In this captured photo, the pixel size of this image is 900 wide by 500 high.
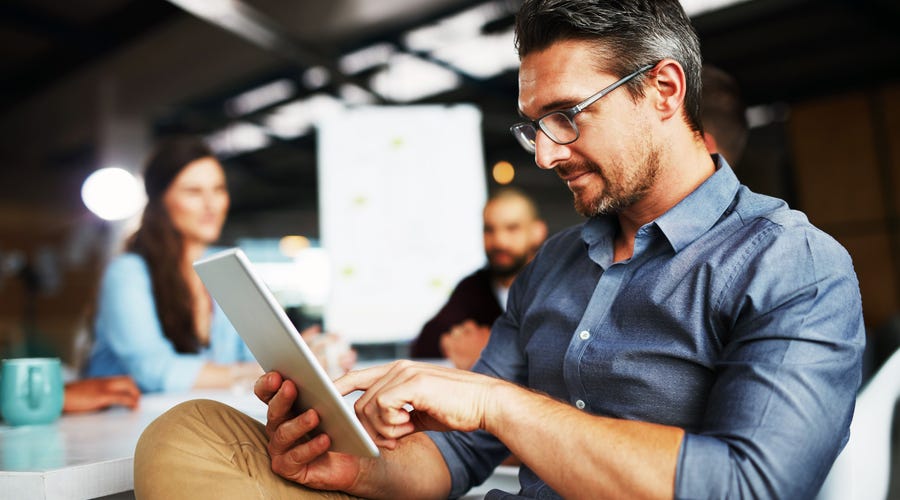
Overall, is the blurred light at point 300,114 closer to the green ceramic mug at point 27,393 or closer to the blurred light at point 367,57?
the blurred light at point 367,57

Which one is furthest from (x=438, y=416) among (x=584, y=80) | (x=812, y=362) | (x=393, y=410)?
(x=584, y=80)

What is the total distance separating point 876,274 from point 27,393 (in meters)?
7.69

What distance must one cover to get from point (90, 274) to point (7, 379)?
9.52m

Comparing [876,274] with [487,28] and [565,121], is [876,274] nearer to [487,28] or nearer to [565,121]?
[487,28]

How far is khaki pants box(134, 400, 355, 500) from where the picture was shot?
1020mm

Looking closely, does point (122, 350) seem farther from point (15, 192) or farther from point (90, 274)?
point (15, 192)

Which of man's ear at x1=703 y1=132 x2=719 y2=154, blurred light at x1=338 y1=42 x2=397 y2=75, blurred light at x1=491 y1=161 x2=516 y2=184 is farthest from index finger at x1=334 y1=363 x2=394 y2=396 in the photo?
blurred light at x1=491 y1=161 x2=516 y2=184

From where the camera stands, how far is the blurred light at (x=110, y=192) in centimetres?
648

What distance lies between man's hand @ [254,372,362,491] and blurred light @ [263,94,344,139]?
24.8 feet

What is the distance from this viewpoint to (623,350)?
1.19 metres

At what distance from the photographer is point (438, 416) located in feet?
3.37

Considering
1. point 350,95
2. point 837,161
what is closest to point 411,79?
point 350,95

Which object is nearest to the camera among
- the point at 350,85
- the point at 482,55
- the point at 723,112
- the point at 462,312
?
the point at 723,112

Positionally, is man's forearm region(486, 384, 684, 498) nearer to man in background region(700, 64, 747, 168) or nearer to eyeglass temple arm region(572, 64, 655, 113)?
eyeglass temple arm region(572, 64, 655, 113)
